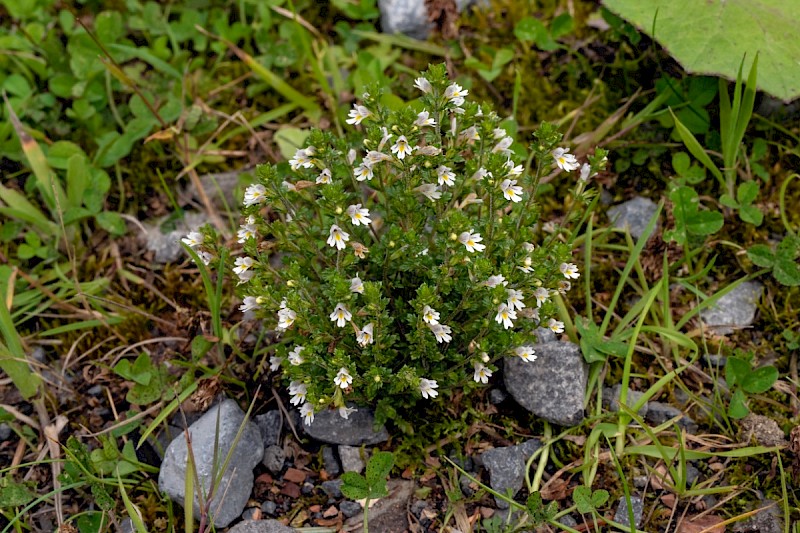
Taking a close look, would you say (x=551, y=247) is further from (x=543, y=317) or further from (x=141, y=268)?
(x=141, y=268)

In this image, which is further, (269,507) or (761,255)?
(761,255)

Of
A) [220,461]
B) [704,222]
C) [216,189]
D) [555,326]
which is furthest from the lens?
[216,189]

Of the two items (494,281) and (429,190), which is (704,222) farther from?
(429,190)

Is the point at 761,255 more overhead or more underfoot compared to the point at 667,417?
more overhead

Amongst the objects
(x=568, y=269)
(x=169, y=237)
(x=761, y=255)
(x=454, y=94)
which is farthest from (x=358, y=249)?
(x=761, y=255)

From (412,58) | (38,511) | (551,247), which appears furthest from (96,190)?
(551,247)

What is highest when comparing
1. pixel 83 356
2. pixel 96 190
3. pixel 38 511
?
pixel 96 190
